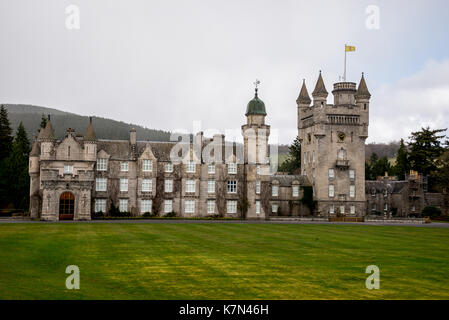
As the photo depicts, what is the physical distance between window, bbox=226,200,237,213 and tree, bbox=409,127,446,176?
44472 mm

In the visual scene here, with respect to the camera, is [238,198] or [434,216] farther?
[434,216]

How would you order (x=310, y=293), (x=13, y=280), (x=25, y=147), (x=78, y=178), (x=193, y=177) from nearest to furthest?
(x=310, y=293) < (x=13, y=280) < (x=78, y=178) < (x=193, y=177) < (x=25, y=147)

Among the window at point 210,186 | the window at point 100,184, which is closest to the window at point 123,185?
the window at point 100,184

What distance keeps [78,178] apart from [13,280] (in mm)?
42111

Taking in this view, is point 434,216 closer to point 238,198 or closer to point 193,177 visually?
point 238,198

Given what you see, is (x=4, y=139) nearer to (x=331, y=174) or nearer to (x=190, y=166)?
(x=190, y=166)

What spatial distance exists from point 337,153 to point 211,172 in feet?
71.6

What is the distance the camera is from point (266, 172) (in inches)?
2702

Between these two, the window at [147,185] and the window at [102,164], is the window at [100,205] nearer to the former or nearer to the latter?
the window at [102,164]

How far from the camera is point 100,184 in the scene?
64.2 metres

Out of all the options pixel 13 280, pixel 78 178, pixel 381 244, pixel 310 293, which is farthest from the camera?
pixel 78 178

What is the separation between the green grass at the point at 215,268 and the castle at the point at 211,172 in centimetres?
2767

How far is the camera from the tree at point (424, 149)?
9756cm

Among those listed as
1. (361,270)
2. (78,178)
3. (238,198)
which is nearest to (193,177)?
(238,198)
